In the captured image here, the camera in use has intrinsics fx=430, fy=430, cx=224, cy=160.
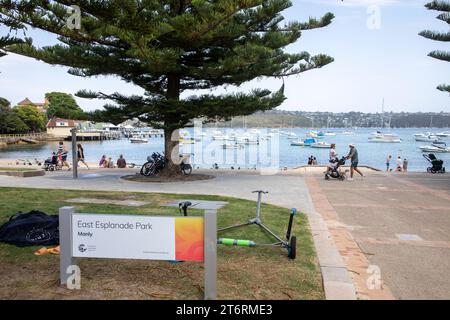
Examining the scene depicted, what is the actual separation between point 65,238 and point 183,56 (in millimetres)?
14355

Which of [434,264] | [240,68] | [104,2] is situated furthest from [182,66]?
[434,264]

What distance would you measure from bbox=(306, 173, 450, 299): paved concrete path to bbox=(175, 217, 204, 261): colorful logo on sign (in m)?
1.93

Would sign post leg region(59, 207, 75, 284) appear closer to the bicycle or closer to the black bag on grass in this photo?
the black bag on grass

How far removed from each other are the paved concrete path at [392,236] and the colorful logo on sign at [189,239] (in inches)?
75.8

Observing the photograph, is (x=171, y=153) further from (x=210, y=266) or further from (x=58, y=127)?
(x=58, y=127)

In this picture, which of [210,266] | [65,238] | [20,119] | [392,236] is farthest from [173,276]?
[20,119]

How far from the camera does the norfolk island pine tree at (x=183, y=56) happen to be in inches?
587

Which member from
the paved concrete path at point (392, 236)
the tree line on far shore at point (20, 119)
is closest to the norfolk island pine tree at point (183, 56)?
the paved concrete path at point (392, 236)

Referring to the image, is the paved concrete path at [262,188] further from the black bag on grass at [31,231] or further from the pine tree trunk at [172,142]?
the black bag on grass at [31,231]

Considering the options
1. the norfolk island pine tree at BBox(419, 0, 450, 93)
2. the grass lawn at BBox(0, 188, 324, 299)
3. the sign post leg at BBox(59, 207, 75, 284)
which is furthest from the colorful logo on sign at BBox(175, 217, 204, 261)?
the norfolk island pine tree at BBox(419, 0, 450, 93)

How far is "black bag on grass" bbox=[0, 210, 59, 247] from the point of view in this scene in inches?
267

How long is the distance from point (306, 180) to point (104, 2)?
12.0 metres

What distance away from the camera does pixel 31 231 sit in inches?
275
